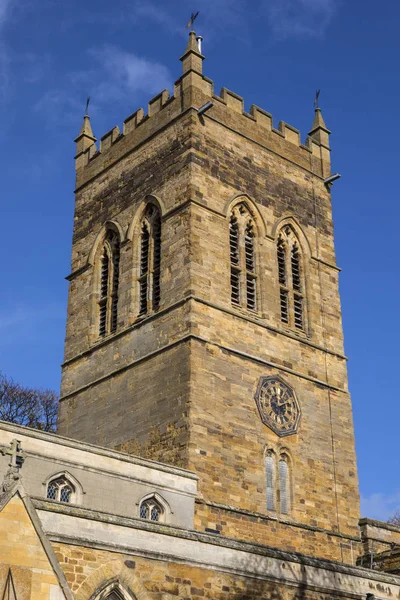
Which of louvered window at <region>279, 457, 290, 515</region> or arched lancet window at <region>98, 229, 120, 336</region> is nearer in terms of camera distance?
louvered window at <region>279, 457, 290, 515</region>

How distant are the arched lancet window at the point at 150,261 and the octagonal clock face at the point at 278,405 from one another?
12.7 feet

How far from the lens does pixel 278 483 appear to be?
24.7 m

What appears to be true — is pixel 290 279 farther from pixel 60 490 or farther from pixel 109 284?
pixel 60 490

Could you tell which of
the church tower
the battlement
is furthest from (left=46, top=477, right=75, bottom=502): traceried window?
the battlement

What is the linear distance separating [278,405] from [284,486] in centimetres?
226

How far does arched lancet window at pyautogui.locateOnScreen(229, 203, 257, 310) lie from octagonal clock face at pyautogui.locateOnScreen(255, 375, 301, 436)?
8.03 ft

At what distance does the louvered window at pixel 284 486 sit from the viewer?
24500mm

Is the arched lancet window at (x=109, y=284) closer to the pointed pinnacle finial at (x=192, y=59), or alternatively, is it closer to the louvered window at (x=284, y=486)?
the pointed pinnacle finial at (x=192, y=59)

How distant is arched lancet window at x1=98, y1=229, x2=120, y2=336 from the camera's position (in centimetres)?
2803

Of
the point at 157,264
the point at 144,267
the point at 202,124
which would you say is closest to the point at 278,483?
the point at 157,264

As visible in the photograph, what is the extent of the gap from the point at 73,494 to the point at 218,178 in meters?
10.8

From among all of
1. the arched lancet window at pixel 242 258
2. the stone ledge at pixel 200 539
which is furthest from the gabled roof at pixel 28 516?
the arched lancet window at pixel 242 258

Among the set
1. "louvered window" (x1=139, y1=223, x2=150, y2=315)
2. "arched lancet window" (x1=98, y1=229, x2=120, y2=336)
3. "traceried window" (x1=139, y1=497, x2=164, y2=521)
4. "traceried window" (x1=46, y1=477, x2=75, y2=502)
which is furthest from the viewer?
"arched lancet window" (x1=98, y1=229, x2=120, y2=336)

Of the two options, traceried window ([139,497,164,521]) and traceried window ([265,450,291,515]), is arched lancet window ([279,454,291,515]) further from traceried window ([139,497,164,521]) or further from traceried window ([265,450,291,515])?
traceried window ([139,497,164,521])
